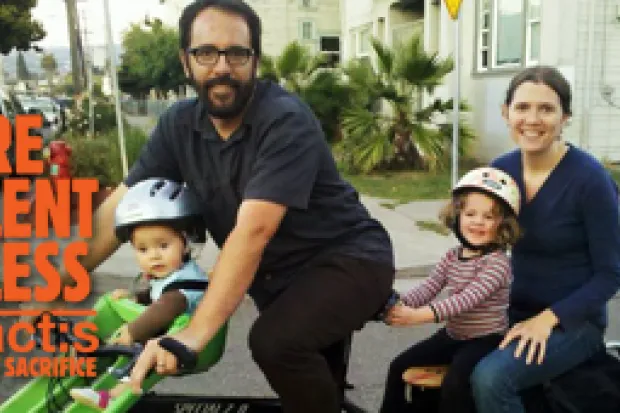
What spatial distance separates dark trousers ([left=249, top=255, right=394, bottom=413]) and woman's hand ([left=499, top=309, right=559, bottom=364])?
0.46 meters

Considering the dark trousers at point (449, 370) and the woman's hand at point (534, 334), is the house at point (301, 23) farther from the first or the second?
the woman's hand at point (534, 334)

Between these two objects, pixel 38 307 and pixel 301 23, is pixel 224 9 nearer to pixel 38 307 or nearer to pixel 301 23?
pixel 38 307

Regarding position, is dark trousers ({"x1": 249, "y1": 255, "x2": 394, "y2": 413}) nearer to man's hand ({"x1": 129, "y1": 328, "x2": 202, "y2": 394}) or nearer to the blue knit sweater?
man's hand ({"x1": 129, "y1": 328, "x2": 202, "y2": 394})

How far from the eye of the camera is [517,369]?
6.72 ft

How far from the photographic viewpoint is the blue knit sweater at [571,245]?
2.11m

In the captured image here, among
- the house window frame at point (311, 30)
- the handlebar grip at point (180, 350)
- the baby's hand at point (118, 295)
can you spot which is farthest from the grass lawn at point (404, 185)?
the house window frame at point (311, 30)

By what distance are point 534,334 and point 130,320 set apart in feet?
4.25

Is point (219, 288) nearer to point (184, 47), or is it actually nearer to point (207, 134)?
point (207, 134)

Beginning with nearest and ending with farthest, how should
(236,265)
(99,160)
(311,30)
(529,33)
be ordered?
(236,265), (99,160), (529,33), (311,30)

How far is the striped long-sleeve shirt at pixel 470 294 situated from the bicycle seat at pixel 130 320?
27.8 inches

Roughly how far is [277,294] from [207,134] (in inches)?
21.7

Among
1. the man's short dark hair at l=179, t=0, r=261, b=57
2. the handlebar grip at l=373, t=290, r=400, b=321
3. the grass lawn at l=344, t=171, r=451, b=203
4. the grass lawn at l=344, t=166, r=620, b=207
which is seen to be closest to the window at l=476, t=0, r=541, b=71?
the grass lawn at l=344, t=166, r=620, b=207

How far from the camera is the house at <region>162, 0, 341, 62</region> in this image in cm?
3709

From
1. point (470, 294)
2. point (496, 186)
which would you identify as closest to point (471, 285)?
point (470, 294)
